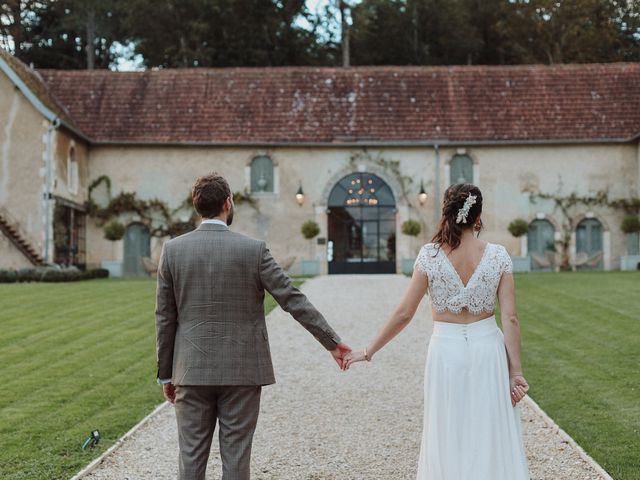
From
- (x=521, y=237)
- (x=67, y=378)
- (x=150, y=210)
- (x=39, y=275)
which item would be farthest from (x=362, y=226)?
(x=67, y=378)

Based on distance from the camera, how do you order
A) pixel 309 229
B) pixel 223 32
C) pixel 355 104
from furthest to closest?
pixel 223 32, pixel 355 104, pixel 309 229

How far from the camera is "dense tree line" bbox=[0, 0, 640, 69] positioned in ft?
112

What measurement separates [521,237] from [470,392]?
21.7 meters

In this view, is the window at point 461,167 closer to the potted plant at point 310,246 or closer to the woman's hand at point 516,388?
the potted plant at point 310,246

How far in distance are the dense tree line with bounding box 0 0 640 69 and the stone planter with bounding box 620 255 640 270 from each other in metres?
14.1

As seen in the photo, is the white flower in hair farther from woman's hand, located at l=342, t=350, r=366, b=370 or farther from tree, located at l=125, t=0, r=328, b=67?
tree, located at l=125, t=0, r=328, b=67

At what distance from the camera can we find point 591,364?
8922 millimetres

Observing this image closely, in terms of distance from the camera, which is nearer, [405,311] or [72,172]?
[405,311]

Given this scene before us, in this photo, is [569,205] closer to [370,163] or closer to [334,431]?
[370,163]

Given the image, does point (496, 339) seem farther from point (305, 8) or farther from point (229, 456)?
point (305, 8)

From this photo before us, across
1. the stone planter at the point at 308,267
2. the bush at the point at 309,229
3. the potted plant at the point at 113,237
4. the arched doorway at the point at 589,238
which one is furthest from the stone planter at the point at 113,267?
the arched doorway at the point at 589,238

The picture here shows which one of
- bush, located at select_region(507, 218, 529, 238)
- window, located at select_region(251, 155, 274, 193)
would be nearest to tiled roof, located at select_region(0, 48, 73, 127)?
window, located at select_region(251, 155, 274, 193)

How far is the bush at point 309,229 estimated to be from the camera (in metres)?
24.6

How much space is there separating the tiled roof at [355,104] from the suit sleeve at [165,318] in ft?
69.3
